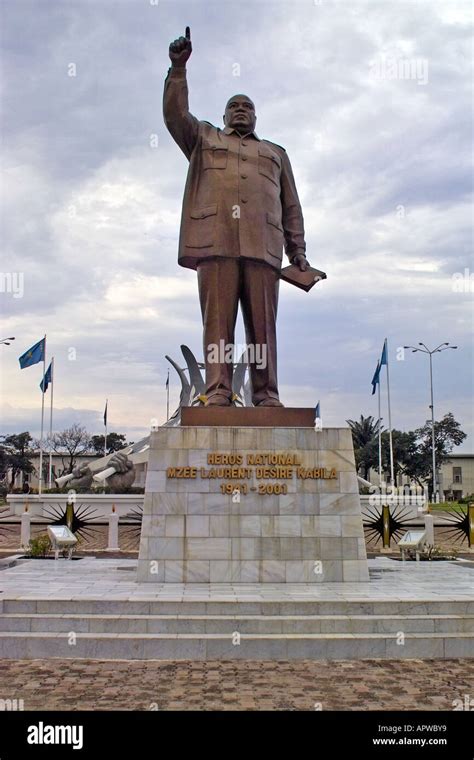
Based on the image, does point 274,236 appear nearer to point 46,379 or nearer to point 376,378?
point 46,379

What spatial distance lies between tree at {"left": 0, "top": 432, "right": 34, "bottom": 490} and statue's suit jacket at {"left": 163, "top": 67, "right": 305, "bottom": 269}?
174 feet

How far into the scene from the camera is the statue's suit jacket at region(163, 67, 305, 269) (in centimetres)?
897

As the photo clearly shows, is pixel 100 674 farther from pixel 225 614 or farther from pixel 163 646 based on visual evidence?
pixel 225 614

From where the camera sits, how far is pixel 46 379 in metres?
26.4

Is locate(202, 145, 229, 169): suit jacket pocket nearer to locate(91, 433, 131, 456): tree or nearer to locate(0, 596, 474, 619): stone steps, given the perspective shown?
locate(0, 596, 474, 619): stone steps

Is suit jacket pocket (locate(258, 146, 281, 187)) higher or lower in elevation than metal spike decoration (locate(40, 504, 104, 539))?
higher

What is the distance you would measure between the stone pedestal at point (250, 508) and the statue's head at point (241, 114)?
3.97 metres

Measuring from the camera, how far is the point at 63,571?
930 cm

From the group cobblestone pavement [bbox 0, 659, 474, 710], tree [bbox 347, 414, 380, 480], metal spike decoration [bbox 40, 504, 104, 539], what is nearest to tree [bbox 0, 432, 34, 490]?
tree [bbox 347, 414, 380, 480]

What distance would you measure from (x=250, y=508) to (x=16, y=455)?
186 ft

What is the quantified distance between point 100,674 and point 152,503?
269 cm

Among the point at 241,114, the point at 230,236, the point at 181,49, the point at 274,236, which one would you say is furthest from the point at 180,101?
the point at 274,236

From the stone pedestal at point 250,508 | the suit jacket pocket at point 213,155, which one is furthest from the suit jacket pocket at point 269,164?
the stone pedestal at point 250,508
